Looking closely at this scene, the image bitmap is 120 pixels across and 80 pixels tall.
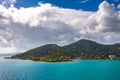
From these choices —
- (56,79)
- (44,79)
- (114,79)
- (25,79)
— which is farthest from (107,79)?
(25,79)

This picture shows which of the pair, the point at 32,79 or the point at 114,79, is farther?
the point at 32,79

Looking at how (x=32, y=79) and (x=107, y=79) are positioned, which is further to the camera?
(x=32, y=79)

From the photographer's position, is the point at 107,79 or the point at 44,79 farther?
the point at 44,79

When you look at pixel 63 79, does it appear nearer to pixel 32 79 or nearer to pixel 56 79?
pixel 56 79

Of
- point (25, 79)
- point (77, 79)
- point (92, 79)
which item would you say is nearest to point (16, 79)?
A: point (25, 79)

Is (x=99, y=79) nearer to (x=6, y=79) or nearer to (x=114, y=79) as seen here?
(x=114, y=79)

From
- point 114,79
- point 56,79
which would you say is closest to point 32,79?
point 56,79

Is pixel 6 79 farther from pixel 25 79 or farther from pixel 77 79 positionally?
pixel 77 79
